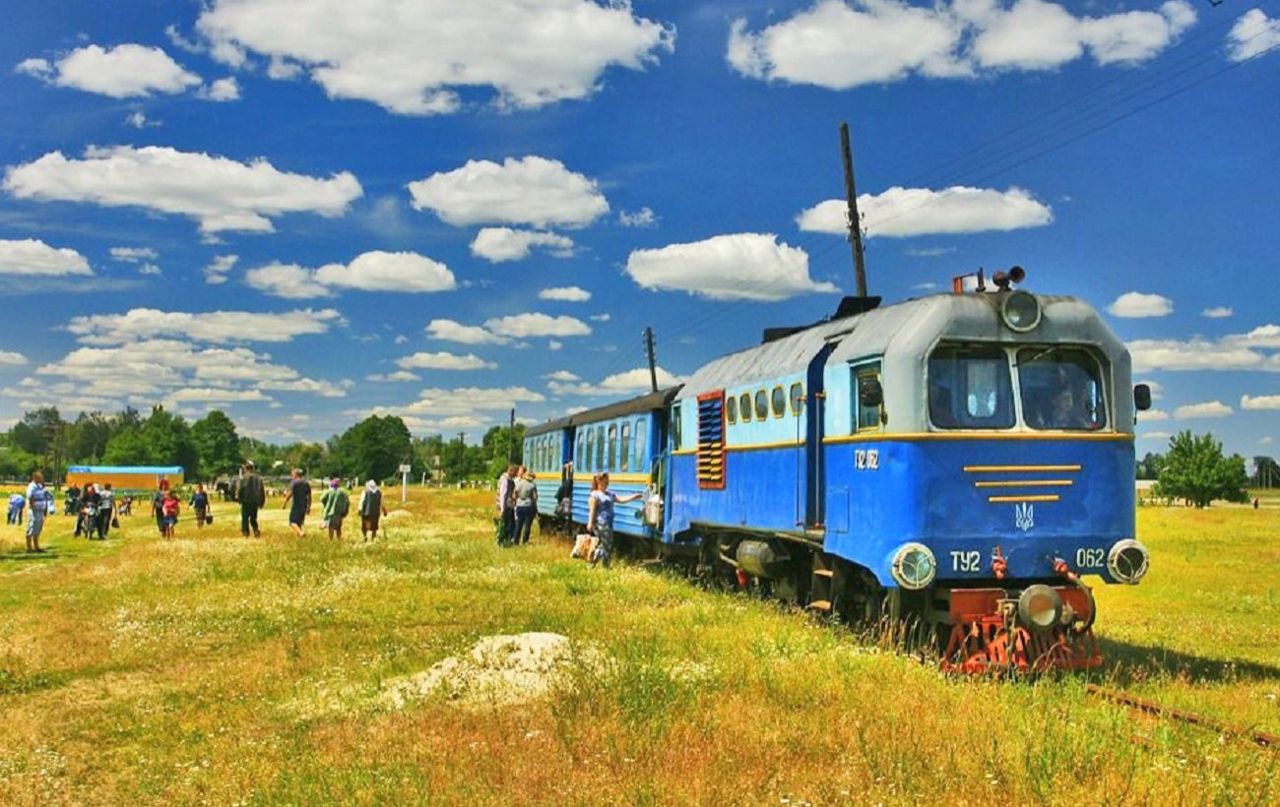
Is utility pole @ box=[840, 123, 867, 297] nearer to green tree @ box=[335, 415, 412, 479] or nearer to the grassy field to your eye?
the grassy field

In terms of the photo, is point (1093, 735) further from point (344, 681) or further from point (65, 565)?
point (65, 565)

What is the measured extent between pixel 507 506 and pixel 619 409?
4083mm

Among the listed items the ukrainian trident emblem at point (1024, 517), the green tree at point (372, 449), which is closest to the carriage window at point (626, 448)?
the ukrainian trident emblem at point (1024, 517)

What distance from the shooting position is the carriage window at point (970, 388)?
10.8 m

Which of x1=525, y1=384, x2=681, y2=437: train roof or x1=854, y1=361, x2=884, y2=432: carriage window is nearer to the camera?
x1=854, y1=361, x2=884, y2=432: carriage window

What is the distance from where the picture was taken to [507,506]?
87.6 ft

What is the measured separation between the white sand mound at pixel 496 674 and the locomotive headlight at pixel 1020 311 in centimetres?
507

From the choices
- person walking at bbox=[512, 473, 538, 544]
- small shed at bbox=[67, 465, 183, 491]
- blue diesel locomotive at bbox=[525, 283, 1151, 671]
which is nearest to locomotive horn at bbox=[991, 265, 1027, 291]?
blue diesel locomotive at bbox=[525, 283, 1151, 671]

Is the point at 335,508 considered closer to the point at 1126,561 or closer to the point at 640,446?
the point at 640,446

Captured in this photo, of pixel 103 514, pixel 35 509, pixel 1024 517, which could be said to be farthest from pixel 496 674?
pixel 103 514

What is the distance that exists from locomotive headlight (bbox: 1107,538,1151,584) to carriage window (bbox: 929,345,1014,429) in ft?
4.96

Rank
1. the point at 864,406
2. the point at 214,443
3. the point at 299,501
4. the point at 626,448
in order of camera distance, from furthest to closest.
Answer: the point at 214,443 → the point at 299,501 → the point at 626,448 → the point at 864,406

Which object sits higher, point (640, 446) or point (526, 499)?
point (640, 446)

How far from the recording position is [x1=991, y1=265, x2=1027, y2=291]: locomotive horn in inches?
448
